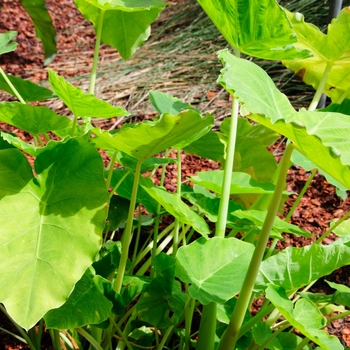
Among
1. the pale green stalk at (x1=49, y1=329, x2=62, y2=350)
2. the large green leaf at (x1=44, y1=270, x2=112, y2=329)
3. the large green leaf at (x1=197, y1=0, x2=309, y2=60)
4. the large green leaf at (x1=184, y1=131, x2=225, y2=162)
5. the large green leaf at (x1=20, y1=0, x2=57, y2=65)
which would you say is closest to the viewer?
the large green leaf at (x1=44, y1=270, x2=112, y2=329)

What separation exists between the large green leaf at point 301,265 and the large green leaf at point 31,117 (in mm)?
531

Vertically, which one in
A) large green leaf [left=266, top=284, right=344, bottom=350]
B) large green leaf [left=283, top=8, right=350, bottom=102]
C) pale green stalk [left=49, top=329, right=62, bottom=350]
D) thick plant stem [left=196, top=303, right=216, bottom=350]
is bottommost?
pale green stalk [left=49, top=329, right=62, bottom=350]

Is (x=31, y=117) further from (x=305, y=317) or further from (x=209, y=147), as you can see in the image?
(x=305, y=317)

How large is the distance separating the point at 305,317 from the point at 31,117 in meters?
0.67

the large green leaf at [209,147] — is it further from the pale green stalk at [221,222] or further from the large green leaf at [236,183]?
the pale green stalk at [221,222]

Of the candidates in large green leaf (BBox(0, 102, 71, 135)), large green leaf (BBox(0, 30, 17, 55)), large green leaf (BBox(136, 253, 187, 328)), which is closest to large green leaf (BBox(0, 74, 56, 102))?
large green leaf (BBox(0, 30, 17, 55))

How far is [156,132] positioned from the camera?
35.0 inches

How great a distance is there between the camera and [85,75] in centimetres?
290

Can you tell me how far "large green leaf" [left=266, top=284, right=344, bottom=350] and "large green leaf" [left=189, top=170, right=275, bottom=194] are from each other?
0.27 meters

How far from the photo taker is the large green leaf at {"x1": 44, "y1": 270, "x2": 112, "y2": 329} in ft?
3.17

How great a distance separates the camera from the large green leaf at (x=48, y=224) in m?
0.88

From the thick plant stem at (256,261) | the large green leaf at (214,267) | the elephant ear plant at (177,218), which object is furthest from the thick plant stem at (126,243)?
the thick plant stem at (256,261)

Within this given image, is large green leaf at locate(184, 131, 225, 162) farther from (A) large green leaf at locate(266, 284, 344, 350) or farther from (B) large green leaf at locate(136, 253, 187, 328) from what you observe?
(A) large green leaf at locate(266, 284, 344, 350)

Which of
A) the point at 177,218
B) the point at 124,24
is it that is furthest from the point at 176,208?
the point at 124,24
